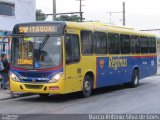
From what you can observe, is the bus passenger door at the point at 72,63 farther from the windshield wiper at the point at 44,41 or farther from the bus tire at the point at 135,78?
the bus tire at the point at 135,78

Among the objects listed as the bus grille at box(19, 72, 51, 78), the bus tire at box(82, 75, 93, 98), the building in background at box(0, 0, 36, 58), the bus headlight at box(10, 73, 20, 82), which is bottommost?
the bus tire at box(82, 75, 93, 98)

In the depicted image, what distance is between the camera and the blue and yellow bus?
16078 mm

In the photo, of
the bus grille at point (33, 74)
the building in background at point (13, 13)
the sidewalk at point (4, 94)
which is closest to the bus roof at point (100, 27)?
the bus grille at point (33, 74)

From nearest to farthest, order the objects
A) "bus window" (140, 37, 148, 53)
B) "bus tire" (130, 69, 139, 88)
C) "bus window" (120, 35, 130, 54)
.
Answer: "bus window" (120, 35, 130, 54) < "bus tire" (130, 69, 139, 88) < "bus window" (140, 37, 148, 53)

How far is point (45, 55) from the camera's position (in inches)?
637

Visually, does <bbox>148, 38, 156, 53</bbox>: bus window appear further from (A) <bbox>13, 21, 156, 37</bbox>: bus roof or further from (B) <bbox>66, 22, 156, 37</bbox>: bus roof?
(B) <bbox>66, 22, 156, 37</bbox>: bus roof

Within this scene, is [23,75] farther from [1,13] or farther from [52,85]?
[1,13]

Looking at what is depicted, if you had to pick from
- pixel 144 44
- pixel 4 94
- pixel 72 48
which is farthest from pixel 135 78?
pixel 4 94

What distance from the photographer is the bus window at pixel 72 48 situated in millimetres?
16422

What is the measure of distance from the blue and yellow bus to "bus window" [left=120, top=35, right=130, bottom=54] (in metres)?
1.62

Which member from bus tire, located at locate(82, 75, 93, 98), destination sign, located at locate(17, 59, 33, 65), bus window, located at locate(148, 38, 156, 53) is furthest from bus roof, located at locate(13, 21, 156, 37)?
bus tire, located at locate(82, 75, 93, 98)

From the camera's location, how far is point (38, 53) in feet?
53.5

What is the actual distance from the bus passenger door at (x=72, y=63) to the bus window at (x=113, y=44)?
3212mm

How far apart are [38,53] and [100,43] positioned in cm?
371
